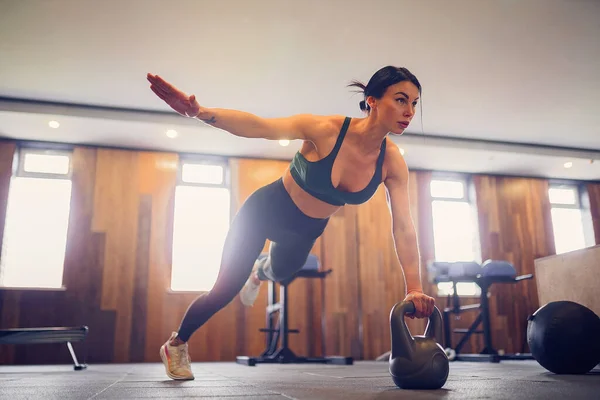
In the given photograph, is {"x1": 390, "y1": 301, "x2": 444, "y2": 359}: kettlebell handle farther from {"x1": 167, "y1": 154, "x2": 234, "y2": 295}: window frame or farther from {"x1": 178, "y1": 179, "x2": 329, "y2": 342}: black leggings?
{"x1": 167, "y1": 154, "x2": 234, "y2": 295}: window frame

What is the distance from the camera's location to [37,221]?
6.18 meters

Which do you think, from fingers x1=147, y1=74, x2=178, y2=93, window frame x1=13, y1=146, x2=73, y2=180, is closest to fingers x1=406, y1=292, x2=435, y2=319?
fingers x1=147, y1=74, x2=178, y2=93

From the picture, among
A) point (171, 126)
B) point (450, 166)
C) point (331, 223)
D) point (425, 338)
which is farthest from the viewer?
point (450, 166)

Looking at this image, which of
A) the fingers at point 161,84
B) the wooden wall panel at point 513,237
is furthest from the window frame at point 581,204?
the fingers at point 161,84

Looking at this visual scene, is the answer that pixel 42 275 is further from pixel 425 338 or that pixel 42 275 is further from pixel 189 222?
pixel 425 338

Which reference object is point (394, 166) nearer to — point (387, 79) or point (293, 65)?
point (387, 79)

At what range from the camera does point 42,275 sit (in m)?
6.02

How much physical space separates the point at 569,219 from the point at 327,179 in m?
7.06

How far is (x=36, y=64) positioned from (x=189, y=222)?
256 cm

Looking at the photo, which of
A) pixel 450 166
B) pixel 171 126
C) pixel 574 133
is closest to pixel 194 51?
pixel 171 126

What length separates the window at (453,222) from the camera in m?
7.29

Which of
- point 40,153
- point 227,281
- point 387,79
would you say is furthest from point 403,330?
point 40,153

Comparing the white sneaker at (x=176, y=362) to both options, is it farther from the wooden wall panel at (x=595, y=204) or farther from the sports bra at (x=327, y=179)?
the wooden wall panel at (x=595, y=204)

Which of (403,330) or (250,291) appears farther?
(250,291)
